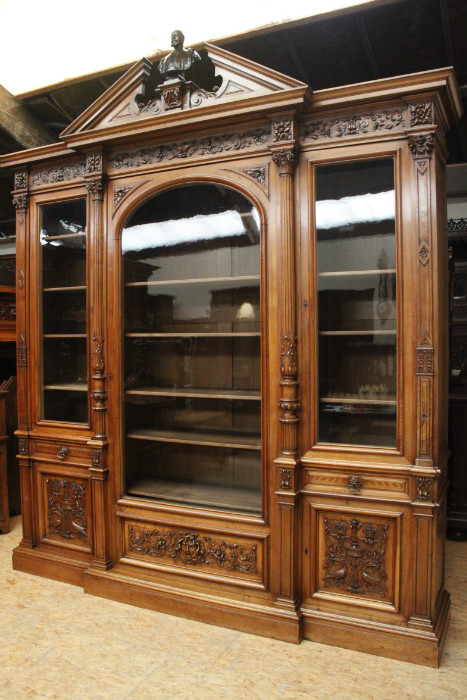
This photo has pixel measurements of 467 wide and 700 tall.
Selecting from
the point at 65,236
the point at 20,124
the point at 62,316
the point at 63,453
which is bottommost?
the point at 63,453

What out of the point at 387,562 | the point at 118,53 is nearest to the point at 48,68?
the point at 118,53

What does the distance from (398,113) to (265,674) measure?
2479 millimetres

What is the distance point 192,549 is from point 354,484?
941 millimetres

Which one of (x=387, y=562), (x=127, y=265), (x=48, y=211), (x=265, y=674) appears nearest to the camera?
(x=265, y=674)

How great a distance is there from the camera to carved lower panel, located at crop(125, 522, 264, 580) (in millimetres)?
2533

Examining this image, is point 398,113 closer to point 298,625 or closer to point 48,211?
point 48,211

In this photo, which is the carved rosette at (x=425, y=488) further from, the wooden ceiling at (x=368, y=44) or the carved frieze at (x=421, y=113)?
the wooden ceiling at (x=368, y=44)

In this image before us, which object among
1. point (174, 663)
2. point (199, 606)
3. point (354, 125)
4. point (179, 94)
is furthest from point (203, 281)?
point (174, 663)

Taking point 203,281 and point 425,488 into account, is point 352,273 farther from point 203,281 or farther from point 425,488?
point 425,488

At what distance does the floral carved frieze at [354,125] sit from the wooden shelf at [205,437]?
151 cm

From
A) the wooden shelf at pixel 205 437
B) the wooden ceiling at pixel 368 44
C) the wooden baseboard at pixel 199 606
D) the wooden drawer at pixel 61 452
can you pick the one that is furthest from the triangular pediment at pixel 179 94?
the wooden baseboard at pixel 199 606

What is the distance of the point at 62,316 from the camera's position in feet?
10.2

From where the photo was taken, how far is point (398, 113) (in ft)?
7.39

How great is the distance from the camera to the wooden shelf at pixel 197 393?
2709 millimetres
